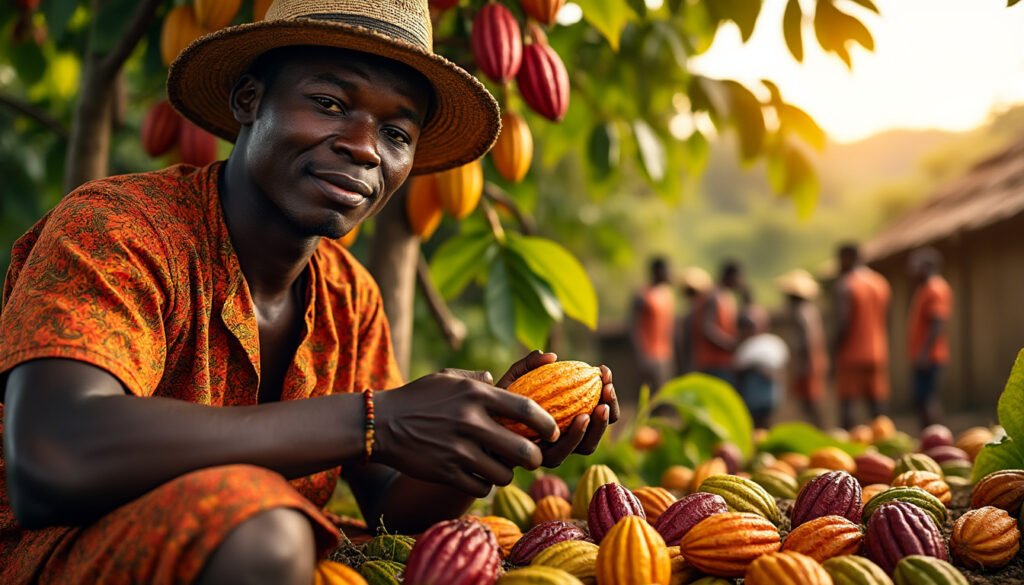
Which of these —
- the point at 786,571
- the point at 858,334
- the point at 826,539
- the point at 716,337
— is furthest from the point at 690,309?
the point at 786,571

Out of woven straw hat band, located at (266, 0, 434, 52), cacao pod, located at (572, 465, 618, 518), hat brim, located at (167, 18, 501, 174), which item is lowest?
cacao pod, located at (572, 465, 618, 518)

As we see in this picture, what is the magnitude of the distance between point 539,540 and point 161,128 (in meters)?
1.66

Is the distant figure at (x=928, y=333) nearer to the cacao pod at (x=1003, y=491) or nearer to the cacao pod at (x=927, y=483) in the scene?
the cacao pod at (x=927, y=483)

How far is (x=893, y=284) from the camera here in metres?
11.6

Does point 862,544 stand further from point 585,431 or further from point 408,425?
point 408,425

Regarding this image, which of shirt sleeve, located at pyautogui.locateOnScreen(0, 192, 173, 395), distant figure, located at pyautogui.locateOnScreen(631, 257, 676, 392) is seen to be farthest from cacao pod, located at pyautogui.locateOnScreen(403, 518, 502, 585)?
distant figure, located at pyautogui.locateOnScreen(631, 257, 676, 392)

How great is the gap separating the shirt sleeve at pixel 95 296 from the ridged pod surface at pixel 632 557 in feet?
2.54

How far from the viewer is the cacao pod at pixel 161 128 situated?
264cm

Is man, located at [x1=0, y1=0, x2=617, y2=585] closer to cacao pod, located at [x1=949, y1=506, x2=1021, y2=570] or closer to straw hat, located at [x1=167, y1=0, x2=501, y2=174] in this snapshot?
straw hat, located at [x1=167, y1=0, x2=501, y2=174]

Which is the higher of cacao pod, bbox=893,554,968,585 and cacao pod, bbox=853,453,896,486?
cacao pod, bbox=893,554,968,585

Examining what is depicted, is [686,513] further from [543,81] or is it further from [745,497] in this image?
[543,81]

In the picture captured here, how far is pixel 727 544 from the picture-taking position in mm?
1541

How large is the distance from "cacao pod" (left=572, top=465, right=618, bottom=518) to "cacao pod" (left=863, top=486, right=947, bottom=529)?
1.91 ft

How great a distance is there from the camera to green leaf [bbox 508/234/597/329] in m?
2.69
